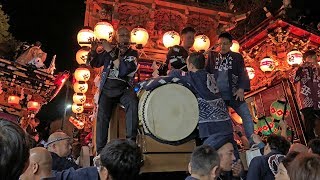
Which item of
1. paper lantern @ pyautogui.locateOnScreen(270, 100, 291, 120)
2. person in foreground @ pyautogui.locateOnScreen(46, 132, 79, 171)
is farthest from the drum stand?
paper lantern @ pyautogui.locateOnScreen(270, 100, 291, 120)

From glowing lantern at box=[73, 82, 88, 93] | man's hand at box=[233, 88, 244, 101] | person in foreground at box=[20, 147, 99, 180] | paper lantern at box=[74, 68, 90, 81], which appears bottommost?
person in foreground at box=[20, 147, 99, 180]

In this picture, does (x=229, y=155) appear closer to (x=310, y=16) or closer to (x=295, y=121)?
(x=295, y=121)

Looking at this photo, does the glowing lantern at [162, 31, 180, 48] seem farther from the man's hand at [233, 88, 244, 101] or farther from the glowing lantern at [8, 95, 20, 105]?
the glowing lantern at [8, 95, 20, 105]

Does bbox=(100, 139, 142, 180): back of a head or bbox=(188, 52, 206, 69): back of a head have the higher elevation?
bbox=(188, 52, 206, 69): back of a head

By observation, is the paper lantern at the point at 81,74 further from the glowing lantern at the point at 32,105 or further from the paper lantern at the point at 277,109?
the paper lantern at the point at 277,109

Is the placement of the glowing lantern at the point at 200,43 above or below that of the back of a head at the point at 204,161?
above

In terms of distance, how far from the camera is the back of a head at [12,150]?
156 cm

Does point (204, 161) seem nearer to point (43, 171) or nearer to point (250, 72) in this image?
point (43, 171)

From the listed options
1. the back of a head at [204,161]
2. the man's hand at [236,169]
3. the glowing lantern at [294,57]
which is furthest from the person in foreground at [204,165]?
the glowing lantern at [294,57]

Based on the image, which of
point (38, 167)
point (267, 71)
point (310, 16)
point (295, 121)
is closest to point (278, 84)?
point (267, 71)

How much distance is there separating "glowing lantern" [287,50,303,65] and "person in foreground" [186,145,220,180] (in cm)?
906

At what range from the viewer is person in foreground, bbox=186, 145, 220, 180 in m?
3.07

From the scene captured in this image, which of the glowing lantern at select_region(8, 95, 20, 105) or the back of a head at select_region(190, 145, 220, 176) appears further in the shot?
the glowing lantern at select_region(8, 95, 20, 105)

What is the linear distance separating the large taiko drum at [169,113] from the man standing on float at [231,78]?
1306 mm
